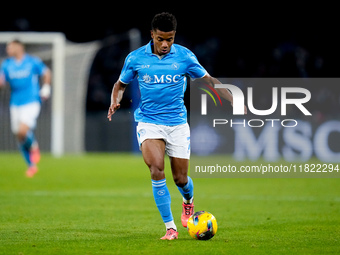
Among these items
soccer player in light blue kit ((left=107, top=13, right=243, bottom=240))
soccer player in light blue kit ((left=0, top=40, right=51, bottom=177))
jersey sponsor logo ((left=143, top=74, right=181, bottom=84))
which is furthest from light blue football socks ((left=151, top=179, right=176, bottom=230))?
soccer player in light blue kit ((left=0, top=40, right=51, bottom=177))

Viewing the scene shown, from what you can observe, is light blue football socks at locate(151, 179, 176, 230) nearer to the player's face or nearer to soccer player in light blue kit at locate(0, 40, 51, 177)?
the player's face

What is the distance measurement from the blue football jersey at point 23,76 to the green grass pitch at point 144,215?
69.6 inches

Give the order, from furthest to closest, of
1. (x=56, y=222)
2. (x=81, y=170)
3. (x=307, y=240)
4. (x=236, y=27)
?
1. (x=236, y=27)
2. (x=81, y=170)
3. (x=56, y=222)
4. (x=307, y=240)

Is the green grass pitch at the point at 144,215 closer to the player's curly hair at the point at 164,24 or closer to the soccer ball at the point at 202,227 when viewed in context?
the soccer ball at the point at 202,227

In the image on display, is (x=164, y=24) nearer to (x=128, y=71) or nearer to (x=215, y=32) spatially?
(x=128, y=71)

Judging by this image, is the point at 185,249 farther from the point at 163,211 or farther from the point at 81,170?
the point at 81,170

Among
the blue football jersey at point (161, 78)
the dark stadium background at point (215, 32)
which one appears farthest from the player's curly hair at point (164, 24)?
the dark stadium background at point (215, 32)

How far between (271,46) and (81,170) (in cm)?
1388

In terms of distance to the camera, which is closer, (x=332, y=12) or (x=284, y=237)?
(x=284, y=237)

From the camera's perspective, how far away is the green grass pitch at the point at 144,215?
20.5ft

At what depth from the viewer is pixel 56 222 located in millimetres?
8031

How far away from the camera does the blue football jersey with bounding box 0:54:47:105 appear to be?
1527 centimetres

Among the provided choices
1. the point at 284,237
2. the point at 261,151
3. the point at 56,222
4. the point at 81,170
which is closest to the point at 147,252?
the point at 284,237

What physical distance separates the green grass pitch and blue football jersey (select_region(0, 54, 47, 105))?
1767 mm
